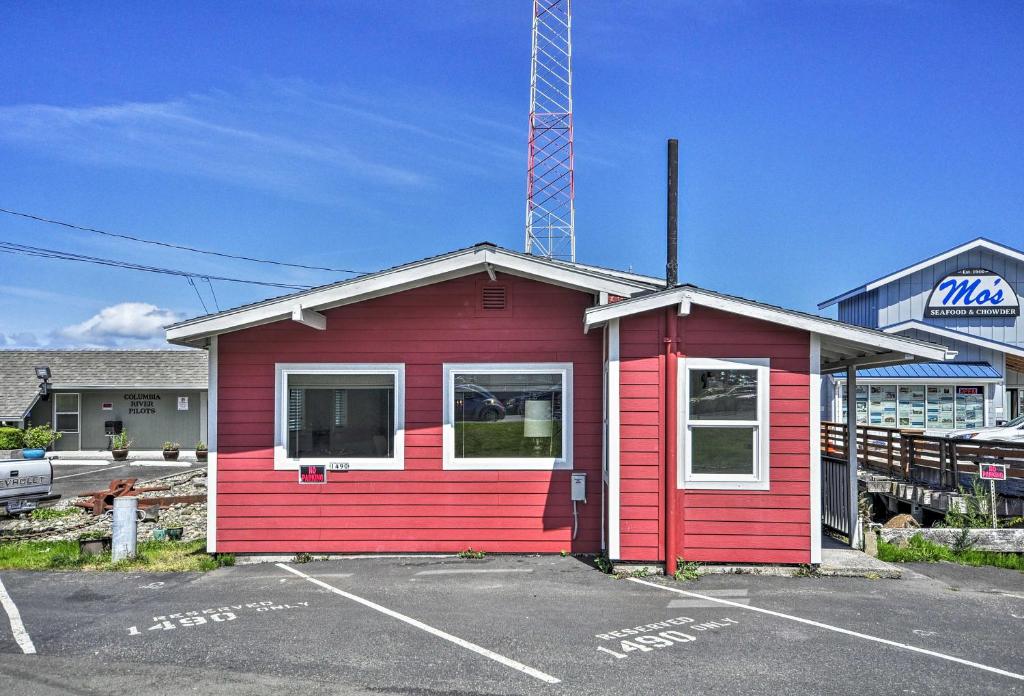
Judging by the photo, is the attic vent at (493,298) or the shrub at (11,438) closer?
the attic vent at (493,298)

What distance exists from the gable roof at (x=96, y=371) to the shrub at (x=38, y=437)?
94 cm

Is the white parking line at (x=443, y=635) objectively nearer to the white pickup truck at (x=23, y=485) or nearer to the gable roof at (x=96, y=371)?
the white pickup truck at (x=23, y=485)

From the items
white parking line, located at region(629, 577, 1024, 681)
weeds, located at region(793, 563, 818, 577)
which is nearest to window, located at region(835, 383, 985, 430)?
weeds, located at region(793, 563, 818, 577)

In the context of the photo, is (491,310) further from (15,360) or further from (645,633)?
(15,360)

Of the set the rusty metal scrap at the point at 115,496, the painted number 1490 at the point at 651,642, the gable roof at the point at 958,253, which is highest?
the gable roof at the point at 958,253

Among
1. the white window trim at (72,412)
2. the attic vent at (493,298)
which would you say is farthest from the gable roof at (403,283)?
the white window trim at (72,412)

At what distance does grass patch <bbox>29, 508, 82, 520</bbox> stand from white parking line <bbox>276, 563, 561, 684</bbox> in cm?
784

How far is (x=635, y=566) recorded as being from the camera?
866 cm

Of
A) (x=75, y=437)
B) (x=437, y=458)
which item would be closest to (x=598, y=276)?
(x=437, y=458)

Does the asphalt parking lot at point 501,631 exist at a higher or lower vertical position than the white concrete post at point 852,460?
lower

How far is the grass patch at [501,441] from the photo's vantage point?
370 inches

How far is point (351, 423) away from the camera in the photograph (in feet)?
31.1

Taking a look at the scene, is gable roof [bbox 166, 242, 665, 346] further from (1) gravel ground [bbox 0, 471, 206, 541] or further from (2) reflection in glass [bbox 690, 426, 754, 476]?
(1) gravel ground [bbox 0, 471, 206, 541]

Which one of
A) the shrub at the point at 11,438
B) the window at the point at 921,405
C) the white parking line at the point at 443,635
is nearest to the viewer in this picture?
the white parking line at the point at 443,635
